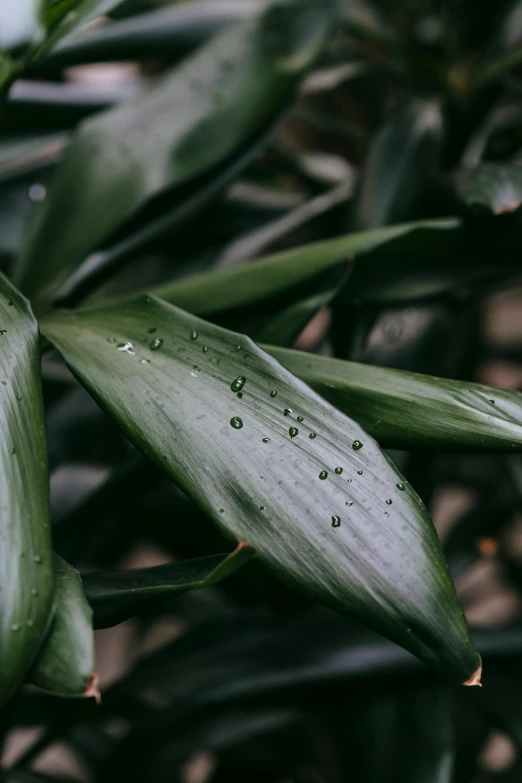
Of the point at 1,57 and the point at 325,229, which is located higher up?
the point at 1,57

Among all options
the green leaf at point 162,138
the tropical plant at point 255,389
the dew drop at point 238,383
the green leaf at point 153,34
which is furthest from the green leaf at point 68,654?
the green leaf at point 153,34

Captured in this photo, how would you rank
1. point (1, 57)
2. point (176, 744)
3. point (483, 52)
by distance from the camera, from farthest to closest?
point (483, 52), point (176, 744), point (1, 57)

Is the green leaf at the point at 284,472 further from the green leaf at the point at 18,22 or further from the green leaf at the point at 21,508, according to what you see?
the green leaf at the point at 18,22

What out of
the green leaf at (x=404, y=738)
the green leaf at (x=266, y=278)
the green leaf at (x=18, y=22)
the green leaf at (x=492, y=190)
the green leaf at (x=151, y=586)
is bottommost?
the green leaf at (x=404, y=738)

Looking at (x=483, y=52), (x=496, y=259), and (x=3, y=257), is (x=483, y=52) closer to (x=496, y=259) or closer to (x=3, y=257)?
(x=496, y=259)

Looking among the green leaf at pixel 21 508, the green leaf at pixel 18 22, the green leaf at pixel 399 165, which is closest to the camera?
the green leaf at pixel 21 508

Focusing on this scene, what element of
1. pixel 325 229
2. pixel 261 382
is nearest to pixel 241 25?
pixel 325 229
